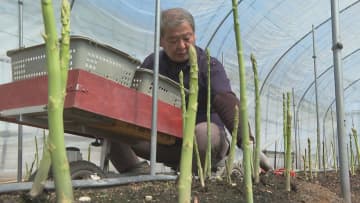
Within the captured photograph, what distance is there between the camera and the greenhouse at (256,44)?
10.6 feet

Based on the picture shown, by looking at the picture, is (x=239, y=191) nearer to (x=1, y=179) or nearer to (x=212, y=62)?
(x=212, y=62)

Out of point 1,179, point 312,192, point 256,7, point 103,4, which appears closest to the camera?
point 312,192

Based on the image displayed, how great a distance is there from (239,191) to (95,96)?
58 centimetres

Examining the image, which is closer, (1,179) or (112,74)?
(112,74)

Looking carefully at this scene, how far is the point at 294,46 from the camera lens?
249 inches

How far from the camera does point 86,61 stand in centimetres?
131

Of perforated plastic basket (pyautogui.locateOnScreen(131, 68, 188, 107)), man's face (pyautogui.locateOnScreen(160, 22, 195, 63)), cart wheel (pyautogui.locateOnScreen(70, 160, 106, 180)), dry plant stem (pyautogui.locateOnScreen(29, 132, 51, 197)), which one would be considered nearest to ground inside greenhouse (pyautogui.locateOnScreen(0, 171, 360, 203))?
dry plant stem (pyautogui.locateOnScreen(29, 132, 51, 197))

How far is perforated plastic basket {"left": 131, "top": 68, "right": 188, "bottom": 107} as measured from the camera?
1.59 meters

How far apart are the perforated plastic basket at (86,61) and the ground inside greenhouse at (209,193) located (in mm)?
387

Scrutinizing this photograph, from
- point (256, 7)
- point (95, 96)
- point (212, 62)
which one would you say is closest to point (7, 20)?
point (212, 62)

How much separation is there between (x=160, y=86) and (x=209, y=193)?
54cm

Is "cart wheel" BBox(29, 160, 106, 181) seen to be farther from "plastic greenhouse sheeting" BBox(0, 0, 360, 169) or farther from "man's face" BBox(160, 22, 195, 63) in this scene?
"plastic greenhouse sheeting" BBox(0, 0, 360, 169)

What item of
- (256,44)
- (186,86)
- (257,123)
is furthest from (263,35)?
(257,123)

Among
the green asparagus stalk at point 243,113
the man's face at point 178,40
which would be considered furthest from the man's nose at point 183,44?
the green asparagus stalk at point 243,113
